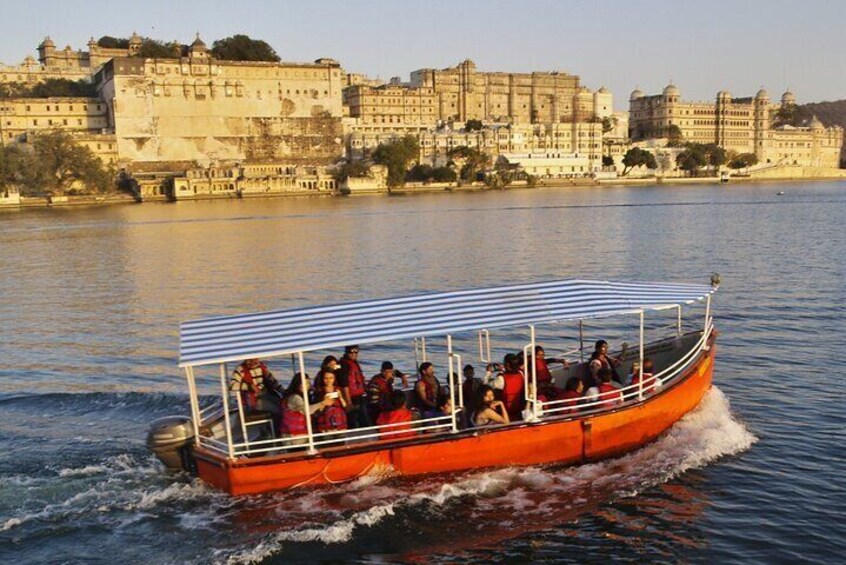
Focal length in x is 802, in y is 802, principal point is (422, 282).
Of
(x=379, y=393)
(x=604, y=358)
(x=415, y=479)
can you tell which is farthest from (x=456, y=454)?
(x=604, y=358)

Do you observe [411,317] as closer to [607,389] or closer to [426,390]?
[426,390]

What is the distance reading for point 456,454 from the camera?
9.80 m

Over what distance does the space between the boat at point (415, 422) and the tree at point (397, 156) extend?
93.3 m

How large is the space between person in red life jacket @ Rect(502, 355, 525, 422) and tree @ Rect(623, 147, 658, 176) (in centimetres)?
11993

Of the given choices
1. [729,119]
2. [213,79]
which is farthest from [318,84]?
[729,119]

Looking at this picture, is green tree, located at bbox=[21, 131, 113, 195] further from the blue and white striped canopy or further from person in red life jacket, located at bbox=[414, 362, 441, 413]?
person in red life jacket, located at bbox=[414, 362, 441, 413]

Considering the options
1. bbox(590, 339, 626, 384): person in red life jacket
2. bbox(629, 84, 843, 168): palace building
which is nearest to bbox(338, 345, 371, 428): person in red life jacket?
bbox(590, 339, 626, 384): person in red life jacket

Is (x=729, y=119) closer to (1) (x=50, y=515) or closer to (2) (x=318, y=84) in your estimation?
(2) (x=318, y=84)

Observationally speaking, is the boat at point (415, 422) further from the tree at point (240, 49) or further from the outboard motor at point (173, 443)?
the tree at point (240, 49)

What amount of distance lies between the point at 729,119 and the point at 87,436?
149756 mm

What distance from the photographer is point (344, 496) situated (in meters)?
9.55

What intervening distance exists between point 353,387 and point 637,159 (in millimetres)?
120948

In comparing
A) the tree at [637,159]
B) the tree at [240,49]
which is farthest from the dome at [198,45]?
the tree at [637,159]

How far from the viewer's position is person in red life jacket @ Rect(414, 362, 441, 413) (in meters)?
10.2
